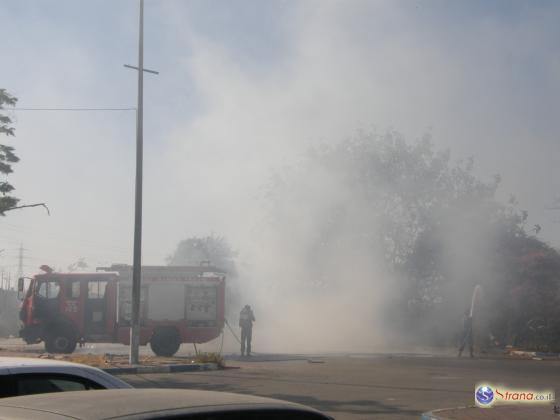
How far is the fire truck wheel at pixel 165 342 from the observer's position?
23.5 metres

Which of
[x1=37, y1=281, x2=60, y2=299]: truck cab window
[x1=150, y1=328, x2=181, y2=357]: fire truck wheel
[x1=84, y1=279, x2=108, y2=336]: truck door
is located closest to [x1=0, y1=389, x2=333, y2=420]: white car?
[x1=150, y1=328, x2=181, y2=357]: fire truck wheel

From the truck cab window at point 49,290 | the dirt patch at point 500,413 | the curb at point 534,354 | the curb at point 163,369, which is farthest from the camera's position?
the curb at point 534,354

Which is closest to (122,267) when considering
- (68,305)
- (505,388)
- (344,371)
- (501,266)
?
(68,305)

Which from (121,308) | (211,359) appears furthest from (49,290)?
(211,359)

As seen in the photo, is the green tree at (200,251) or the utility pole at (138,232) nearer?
the utility pole at (138,232)

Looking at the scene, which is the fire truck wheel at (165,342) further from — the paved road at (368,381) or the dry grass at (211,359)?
the dry grass at (211,359)

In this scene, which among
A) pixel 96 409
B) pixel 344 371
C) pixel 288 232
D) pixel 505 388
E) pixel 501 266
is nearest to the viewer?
pixel 96 409

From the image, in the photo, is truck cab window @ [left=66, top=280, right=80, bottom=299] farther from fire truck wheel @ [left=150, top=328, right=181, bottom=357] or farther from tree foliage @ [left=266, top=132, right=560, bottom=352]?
tree foliage @ [left=266, top=132, right=560, bottom=352]

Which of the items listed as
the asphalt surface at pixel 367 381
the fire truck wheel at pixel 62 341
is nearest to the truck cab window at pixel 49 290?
the fire truck wheel at pixel 62 341

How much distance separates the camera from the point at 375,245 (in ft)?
127

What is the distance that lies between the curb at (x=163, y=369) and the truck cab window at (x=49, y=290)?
751 centimetres

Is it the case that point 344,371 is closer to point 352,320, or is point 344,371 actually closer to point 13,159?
point 13,159

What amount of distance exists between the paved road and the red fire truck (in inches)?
A: 96.0

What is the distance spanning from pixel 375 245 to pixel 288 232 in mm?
5273
